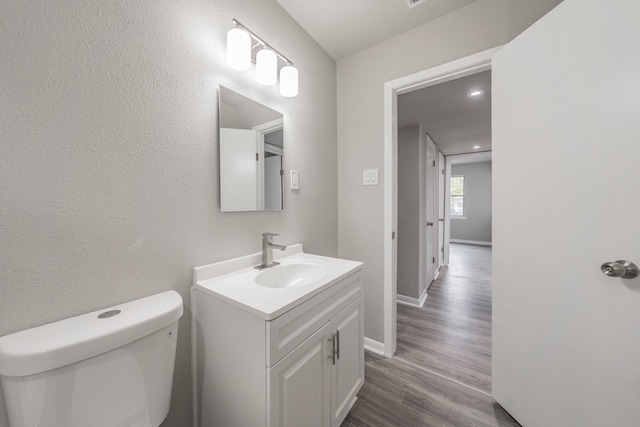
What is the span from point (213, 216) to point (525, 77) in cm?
169

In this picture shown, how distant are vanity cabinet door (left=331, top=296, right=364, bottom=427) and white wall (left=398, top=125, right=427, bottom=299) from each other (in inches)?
66.4

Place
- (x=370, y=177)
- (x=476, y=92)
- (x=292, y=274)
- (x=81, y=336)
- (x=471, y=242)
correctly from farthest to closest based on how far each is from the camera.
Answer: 1. (x=471, y=242)
2. (x=476, y=92)
3. (x=370, y=177)
4. (x=292, y=274)
5. (x=81, y=336)

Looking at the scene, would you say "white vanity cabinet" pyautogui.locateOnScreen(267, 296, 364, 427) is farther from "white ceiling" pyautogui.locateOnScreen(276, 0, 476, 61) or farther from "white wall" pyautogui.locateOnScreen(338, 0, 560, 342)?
"white ceiling" pyautogui.locateOnScreen(276, 0, 476, 61)

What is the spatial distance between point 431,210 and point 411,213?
0.82 metres

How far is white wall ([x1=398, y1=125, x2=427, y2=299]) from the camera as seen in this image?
273 cm

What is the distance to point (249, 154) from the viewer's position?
4.02 ft

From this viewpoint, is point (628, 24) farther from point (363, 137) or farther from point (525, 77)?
point (363, 137)

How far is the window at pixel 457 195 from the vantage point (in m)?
6.60

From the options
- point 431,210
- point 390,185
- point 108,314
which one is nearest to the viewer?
point 108,314

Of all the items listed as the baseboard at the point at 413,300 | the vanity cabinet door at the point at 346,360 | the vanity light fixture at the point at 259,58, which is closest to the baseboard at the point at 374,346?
the vanity cabinet door at the point at 346,360

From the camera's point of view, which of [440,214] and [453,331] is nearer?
[453,331]

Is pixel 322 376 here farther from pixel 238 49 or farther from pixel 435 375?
pixel 238 49

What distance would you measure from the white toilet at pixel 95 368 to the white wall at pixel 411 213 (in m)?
2.58

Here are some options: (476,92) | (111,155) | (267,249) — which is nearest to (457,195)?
(476,92)
